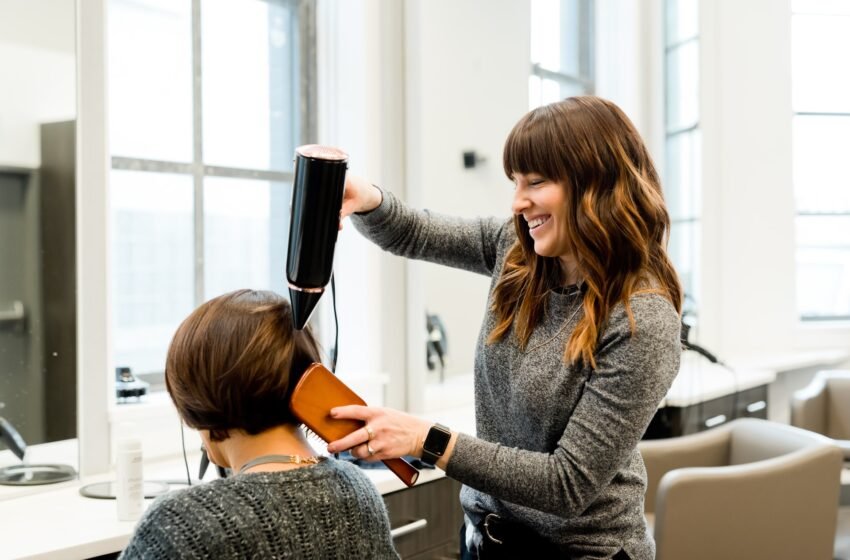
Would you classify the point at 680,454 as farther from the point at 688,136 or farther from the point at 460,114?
the point at 688,136

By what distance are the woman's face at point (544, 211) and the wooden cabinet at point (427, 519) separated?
0.90 metres

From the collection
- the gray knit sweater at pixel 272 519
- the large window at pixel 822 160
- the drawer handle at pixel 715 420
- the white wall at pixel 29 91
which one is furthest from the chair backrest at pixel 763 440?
the large window at pixel 822 160

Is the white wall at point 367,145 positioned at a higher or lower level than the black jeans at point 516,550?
higher

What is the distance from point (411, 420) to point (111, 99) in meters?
1.49

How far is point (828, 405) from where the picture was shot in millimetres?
3641

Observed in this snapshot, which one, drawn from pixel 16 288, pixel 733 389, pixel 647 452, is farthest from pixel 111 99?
pixel 733 389

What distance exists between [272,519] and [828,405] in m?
3.10

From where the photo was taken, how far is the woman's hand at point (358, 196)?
1.54 m

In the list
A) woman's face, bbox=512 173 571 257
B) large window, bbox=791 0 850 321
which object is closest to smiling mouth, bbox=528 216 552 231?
woman's face, bbox=512 173 571 257

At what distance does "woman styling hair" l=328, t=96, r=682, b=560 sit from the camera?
4.31ft

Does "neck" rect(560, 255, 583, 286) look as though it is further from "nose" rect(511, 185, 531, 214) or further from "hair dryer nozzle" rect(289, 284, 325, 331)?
"hair dryer nozzle" rect(289, 284, 325, 331)

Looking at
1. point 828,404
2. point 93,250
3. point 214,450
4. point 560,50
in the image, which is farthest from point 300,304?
point 560,50

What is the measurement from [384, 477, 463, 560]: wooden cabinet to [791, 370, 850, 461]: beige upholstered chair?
183cm

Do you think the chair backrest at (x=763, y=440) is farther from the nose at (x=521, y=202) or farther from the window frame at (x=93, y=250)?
the window frame at (x=93, y=250)
